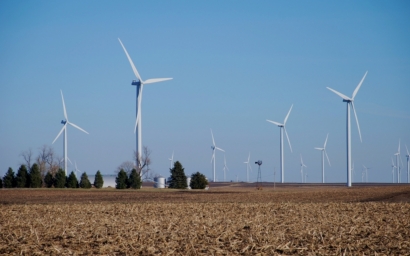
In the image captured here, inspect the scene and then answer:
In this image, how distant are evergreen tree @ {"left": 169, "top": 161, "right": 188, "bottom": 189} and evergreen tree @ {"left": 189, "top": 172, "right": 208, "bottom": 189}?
2.33 m

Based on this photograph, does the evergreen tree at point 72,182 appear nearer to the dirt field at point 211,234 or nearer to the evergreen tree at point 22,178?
the evergreen tree at point 22,178

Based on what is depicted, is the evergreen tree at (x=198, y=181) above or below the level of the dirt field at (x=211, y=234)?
above

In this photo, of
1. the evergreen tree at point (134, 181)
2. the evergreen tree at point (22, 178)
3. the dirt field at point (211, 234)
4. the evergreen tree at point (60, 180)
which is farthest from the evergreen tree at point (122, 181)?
the dirt field at point (211, 234)

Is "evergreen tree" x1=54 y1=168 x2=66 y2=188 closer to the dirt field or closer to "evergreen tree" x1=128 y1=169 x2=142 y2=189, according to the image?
"evergreen tree" x1=128 y1=169 x2=142 y2=189

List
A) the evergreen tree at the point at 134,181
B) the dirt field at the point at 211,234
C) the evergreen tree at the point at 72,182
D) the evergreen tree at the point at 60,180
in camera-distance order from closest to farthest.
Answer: the dirt field at the point at 211,234, the evergreen tree at the point at 134,181, the evergreen tree at the point at 60,180, the evergreen tree at the point at 72,182

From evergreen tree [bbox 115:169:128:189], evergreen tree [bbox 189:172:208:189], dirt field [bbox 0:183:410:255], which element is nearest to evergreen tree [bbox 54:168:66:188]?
evergreen tree [bbox 115:169:128:189]

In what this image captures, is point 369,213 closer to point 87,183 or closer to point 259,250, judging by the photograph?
point 259,250

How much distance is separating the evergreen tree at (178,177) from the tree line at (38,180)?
1116cm

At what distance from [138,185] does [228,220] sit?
60215 mm

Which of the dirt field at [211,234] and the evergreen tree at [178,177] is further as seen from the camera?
the evergreen tree at [178,177]

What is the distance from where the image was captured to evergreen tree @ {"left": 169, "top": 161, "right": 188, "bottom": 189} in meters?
89.2

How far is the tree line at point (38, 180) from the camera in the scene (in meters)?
88.3

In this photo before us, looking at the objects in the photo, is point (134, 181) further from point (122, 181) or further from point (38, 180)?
point (38, 180)

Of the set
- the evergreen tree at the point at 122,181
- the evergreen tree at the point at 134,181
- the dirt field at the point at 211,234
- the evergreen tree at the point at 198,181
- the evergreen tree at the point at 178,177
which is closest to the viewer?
the dirt field at the point at 211,234
